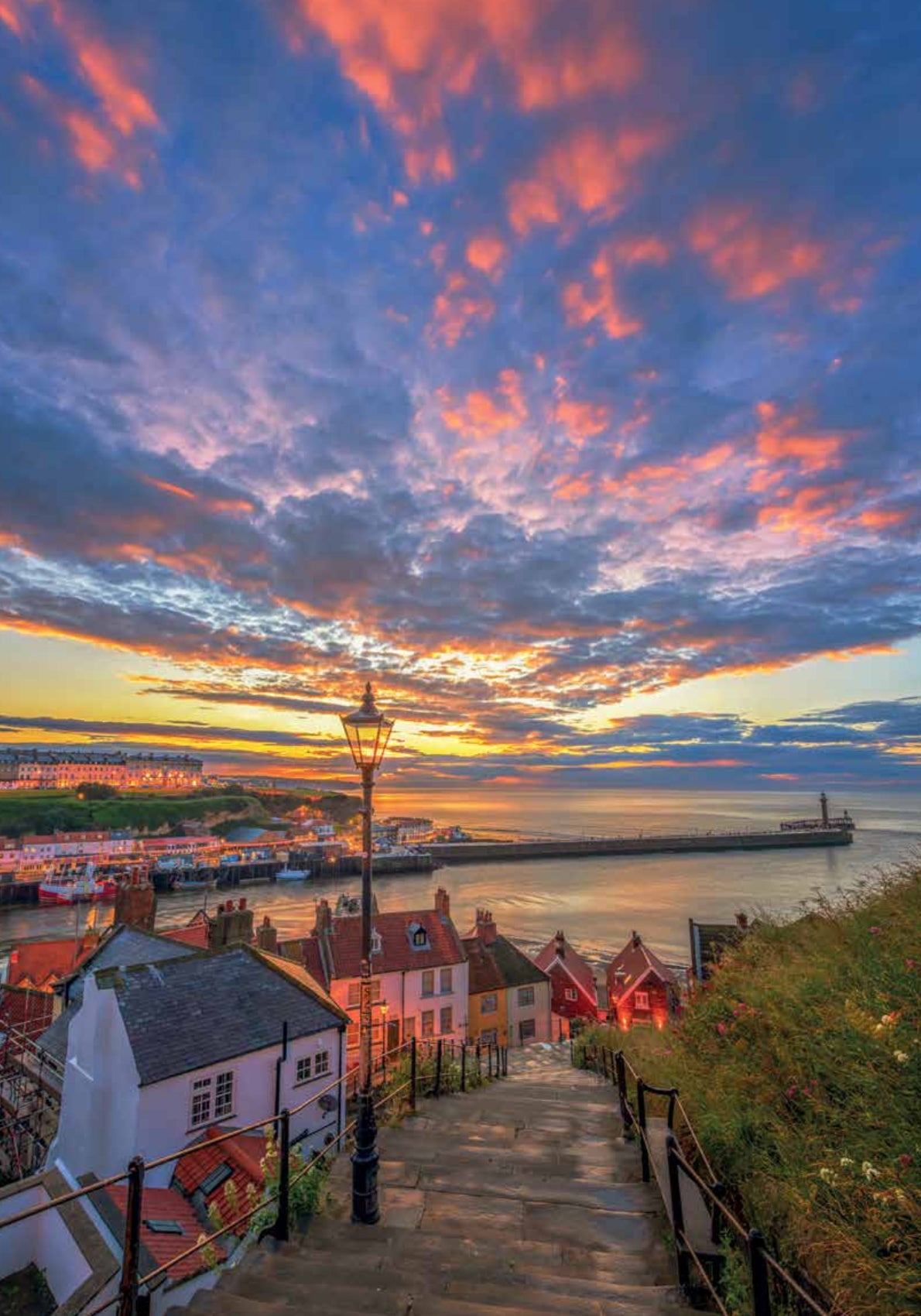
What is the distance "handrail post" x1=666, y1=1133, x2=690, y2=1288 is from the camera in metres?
4.20

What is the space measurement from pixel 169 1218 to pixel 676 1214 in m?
12.1

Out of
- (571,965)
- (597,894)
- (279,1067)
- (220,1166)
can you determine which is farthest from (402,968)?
(597,894)

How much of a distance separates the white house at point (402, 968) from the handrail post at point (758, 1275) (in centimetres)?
2723

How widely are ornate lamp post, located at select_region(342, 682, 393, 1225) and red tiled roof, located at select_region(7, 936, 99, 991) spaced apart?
2960 centimetres

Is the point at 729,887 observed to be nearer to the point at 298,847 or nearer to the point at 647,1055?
the point at 647,1055

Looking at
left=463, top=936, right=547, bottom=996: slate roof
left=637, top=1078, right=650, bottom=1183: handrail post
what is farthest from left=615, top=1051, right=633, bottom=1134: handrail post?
left=463, top=936, right=547, bottom=996: slate roof

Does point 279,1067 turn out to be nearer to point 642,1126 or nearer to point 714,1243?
point 642,1126

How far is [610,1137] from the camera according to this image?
757 centimetres

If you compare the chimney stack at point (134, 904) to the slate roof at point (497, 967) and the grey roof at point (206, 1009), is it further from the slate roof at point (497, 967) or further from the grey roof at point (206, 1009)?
the slate roof at point (497, 967)

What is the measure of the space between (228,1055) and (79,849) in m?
120

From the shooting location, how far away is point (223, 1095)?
52.2ft

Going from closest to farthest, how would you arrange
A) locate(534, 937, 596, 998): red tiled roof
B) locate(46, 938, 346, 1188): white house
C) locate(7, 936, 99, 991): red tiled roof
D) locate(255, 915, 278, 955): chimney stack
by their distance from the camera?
locate(46, 938, 346, 1188): white house
locate(255, 915, 278, 955): chimney stack
locate(7, 936, 99, 991): red tiled roof
locate(534, 937, 596, 998): red tiled roof

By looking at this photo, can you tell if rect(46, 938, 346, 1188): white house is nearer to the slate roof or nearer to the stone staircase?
the stone staircase

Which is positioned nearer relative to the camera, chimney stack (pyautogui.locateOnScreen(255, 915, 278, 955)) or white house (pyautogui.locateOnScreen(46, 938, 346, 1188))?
white house (pyautogui.locateOnScreen(46, 938, 346, 1188))
